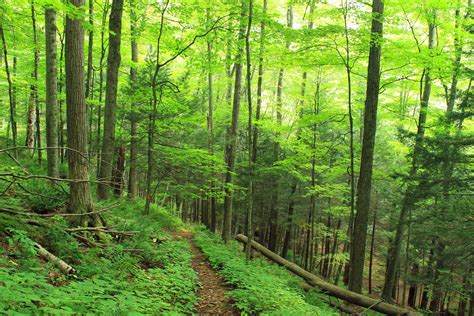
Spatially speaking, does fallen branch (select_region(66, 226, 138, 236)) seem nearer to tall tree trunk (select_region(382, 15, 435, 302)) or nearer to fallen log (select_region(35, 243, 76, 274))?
fallen log (select_region(35, 243, 76, 274))

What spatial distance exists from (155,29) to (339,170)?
395 inches

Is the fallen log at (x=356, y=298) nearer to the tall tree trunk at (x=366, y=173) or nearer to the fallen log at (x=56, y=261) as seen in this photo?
the tall tree trunk at (x=366, y=173)

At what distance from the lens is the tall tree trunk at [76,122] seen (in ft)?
19.7

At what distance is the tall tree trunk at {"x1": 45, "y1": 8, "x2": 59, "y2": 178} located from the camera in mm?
8258

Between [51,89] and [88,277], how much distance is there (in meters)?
6.38

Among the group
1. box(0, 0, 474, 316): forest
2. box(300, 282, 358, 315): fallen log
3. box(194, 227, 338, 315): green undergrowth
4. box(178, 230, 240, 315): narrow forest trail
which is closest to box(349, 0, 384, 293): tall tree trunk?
box(0, 0, 474, 316): forest

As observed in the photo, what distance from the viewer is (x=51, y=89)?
850 cm

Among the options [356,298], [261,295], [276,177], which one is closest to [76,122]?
[261,295]

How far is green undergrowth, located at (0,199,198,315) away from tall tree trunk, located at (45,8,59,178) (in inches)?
112

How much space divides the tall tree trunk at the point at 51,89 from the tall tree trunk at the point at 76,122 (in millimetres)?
2714

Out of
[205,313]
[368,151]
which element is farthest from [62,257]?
[368,151]

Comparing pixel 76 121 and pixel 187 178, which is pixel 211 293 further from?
pixel 187 178

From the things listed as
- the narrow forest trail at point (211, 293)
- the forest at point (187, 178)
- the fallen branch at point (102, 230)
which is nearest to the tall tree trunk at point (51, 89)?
the forest at point (187, 178)

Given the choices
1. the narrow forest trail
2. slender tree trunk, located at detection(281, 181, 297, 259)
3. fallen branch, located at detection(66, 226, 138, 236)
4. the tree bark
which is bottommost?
slender tree trunk, located at detection(281, 181, 297, 259)
